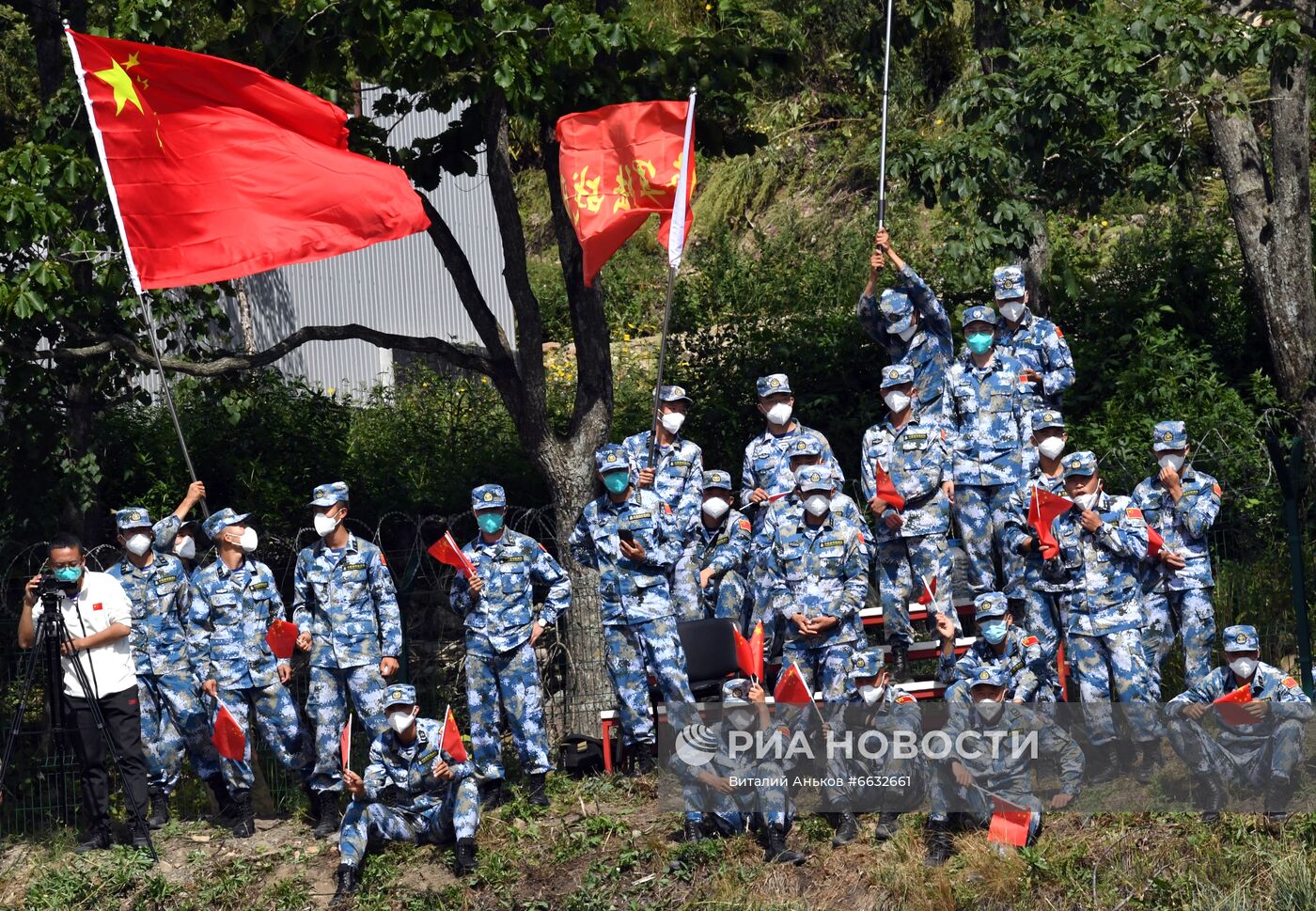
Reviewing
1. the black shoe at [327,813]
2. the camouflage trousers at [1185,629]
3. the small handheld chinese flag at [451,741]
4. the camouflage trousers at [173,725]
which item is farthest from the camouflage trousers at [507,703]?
the camouflage trousers at [1185,629]

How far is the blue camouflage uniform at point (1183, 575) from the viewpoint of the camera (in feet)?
30.7

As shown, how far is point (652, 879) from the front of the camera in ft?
30.3

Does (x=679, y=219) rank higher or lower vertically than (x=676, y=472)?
higher

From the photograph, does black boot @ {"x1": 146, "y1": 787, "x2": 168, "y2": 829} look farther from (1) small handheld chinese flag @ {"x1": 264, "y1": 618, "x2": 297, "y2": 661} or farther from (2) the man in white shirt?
(1) small handheld chinese flag @ {"x1": 264, "y1": 618, "x2": 297, "y2": 661}

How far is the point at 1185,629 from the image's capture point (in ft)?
30.9

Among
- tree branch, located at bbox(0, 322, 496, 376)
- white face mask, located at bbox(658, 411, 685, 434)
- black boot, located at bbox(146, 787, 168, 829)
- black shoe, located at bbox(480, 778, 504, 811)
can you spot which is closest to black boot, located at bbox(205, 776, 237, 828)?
black boot, located at bbox(146, 787, 168, 829)

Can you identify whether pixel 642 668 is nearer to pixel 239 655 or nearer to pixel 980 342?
pixel 239 655

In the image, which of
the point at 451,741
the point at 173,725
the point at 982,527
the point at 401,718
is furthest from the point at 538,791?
the point at 982,527

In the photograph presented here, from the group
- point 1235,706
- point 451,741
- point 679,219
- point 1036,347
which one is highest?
point 679,219

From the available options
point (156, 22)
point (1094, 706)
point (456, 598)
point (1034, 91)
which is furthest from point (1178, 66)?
point (156, 22)

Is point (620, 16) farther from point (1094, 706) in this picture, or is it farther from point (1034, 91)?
point (1094, 706)

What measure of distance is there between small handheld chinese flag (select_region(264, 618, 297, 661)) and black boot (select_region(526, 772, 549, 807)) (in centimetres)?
172

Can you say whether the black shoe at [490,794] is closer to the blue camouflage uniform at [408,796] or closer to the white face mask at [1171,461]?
the blue camouflage uniform at [408,796]

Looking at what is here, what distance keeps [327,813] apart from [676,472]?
10.4 ft
